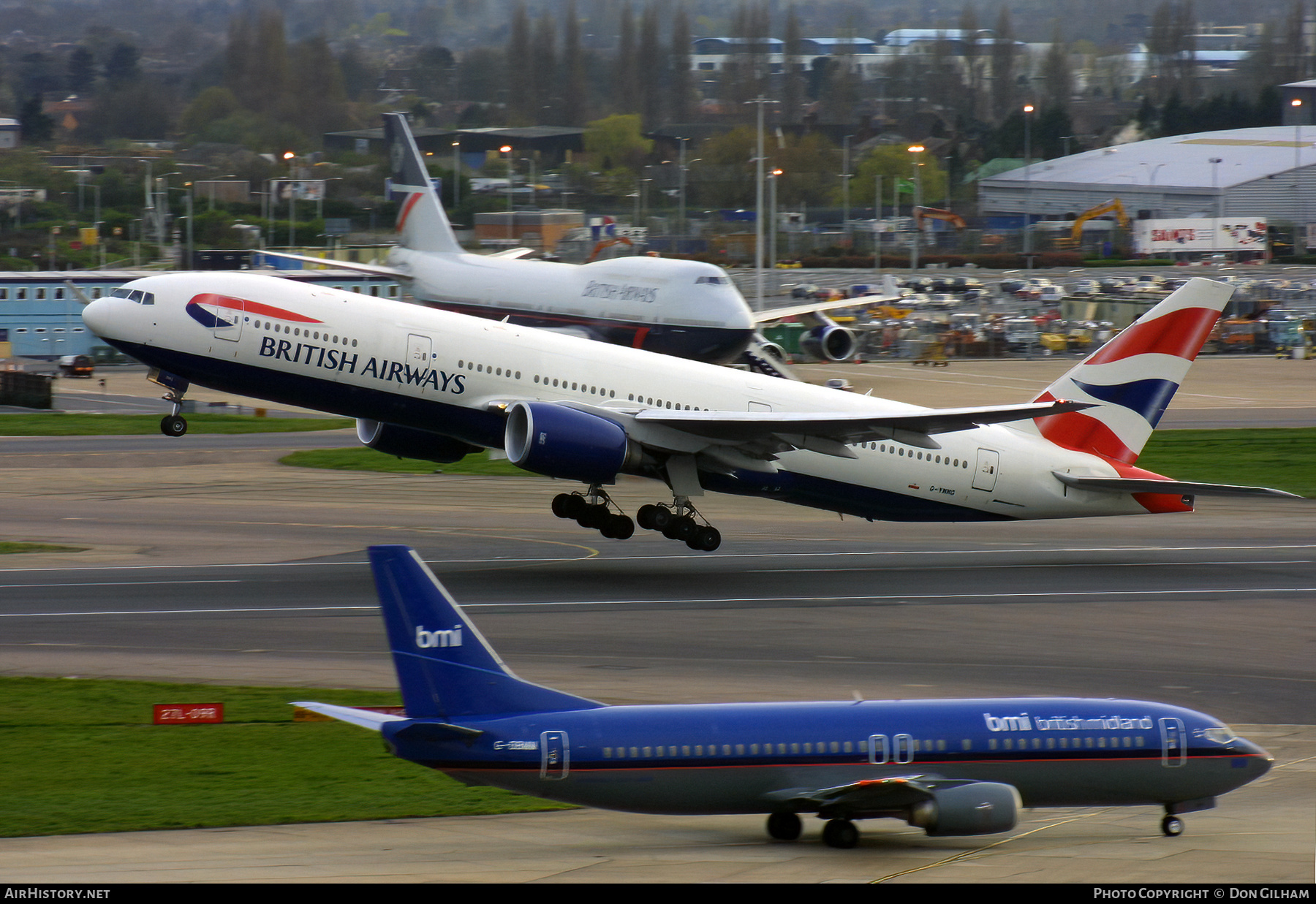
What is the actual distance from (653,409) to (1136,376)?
15167mm

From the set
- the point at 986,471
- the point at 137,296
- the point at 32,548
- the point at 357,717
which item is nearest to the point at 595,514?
the point at 986,471

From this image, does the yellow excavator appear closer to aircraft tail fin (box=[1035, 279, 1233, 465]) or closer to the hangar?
the hangar

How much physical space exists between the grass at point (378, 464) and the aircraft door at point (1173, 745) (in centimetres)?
4307

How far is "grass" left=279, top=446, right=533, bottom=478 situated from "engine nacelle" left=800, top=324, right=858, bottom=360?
3004 centimetres

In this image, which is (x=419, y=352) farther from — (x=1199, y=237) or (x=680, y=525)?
(x=1199, y=237)

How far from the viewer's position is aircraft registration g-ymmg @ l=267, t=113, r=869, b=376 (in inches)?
3295

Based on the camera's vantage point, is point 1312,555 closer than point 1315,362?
Yes

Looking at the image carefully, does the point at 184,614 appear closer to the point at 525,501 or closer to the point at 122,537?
the point at 122,537

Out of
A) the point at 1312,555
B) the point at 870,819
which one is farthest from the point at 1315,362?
the point at 870,819

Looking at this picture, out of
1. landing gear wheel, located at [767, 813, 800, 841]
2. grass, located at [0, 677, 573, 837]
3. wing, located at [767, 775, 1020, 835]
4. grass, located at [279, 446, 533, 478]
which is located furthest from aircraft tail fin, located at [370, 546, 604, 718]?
grass, located at [279, 446, 533, 478]

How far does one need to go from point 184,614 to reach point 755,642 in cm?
1436

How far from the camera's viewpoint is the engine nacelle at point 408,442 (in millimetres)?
45031

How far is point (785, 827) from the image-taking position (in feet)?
78.2

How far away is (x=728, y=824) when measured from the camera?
987 inches
